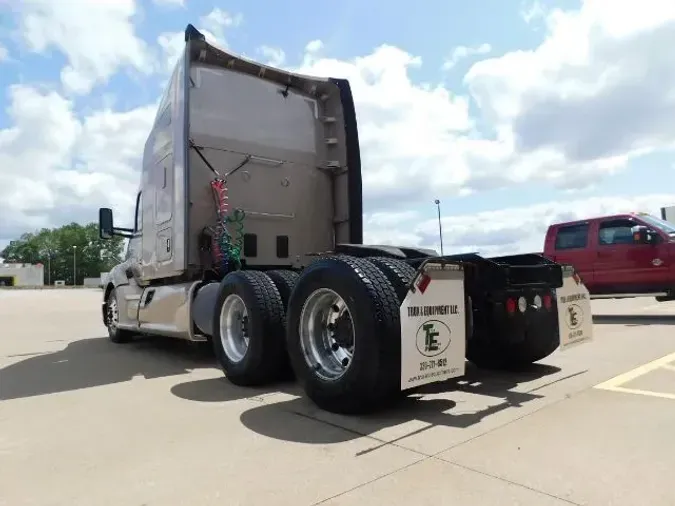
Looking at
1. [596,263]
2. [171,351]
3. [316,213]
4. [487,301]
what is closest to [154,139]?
[316,213]

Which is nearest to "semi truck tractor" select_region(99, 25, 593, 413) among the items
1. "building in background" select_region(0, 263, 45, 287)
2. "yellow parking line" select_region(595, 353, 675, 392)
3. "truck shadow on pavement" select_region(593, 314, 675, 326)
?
"yellow parking line" select_region(595, 353, 675, 392)

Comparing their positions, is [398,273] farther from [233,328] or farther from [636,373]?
[636,373]

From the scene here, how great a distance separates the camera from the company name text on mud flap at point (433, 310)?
12.3 feet

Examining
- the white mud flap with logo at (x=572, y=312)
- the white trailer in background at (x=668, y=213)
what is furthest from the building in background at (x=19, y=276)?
the white mud flap with logo at (x=572, y=312)

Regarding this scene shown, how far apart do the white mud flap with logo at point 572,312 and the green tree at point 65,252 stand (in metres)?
134

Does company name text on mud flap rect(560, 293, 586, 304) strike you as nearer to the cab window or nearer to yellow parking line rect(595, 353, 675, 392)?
yellow parking line rect(595, 353, 675, 392)

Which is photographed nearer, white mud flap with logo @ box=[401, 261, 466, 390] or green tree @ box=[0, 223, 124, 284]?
white mud flap with logo @ box=[401, 261, 466, 390]

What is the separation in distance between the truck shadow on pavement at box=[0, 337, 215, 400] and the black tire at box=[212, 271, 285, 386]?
1.40m

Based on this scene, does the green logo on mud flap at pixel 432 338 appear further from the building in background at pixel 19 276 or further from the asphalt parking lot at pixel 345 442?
the building in background at pixel 19 276

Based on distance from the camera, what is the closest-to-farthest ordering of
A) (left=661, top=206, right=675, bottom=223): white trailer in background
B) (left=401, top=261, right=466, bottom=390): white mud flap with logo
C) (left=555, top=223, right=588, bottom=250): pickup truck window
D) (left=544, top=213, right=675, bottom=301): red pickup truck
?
(left=401, top=261, right=466, bottom=390): white mud flap with logo < (left=544, top=213, right=675, bottom=301): red pickup truck < (left=555, top=223, right=588, bottom=250): pickup truck window < (left=661, top=206, right=675, bottom=223): white trailer in background

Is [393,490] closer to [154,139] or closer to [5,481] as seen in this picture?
[5,481]

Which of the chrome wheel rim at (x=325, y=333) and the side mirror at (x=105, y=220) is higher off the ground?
the side mirror at (x=105, y=220)

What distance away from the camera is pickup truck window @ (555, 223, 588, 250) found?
11398mm

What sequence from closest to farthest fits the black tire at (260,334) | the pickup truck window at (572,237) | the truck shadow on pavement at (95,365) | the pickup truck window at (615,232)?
the black tire at (260,334), the truck shadow on pavement at (95,365), the pickup truck window at (615,232), the pickup truck window at (572,237)
